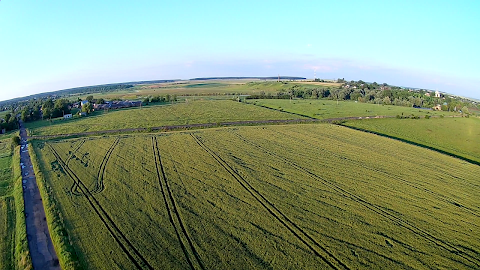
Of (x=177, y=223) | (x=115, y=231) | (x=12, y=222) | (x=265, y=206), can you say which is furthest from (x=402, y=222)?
(x=12, y=222)

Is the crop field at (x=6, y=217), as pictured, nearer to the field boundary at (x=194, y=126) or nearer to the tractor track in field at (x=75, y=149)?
the tractor track in field at (x=75, y=149)

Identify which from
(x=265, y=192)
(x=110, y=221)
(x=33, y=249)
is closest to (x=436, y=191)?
(x=265, y=192)

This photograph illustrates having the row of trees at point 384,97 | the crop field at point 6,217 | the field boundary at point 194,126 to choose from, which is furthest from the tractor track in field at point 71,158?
the row of trees at point 384,97

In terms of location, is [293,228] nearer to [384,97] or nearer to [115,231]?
[115,231]

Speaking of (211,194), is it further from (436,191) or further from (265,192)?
(436,191)

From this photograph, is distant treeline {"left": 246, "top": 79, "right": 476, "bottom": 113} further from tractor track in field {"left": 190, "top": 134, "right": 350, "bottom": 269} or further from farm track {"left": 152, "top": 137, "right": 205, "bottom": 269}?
tractor track in field {"left": 190, "top": 134, "right": 350, "bottom": 269}
